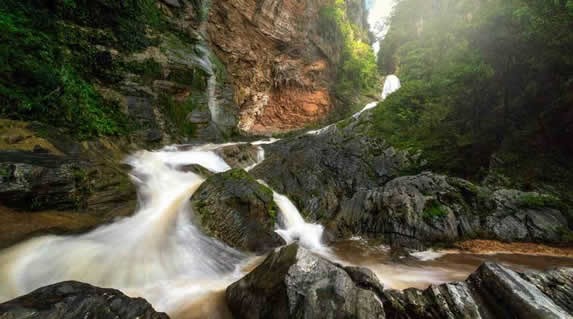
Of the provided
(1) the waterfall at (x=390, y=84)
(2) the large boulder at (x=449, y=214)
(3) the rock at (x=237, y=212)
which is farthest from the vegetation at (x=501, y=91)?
(1) the waterfall at (x=390, y=84)

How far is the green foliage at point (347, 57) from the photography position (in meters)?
24.2

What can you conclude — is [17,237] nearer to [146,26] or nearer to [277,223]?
[277,223]

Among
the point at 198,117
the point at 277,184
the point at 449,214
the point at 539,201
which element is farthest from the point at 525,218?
the point at 198,117

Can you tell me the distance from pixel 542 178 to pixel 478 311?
6.94m

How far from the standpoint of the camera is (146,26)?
41.7ft

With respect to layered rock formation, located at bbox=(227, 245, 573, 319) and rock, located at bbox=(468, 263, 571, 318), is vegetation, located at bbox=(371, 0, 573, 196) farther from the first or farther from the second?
rock, located at bbox=(468, 263, 571, 318)

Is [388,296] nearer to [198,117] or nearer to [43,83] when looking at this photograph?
[43,83]

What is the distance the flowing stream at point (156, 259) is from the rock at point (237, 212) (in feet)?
0.80

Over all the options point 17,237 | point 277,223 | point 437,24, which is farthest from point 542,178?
point 17,237

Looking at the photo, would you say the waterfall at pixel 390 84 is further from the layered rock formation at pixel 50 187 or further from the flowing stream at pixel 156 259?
the layered rock formation at pixel 50 187

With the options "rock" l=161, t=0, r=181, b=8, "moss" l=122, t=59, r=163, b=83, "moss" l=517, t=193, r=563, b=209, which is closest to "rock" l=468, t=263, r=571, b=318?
"moss" l=517, t=193, r=563, b=209

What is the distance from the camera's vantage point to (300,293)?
2.76 meters

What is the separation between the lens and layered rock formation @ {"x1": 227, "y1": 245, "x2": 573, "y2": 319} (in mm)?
2580

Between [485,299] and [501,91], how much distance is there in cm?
793
